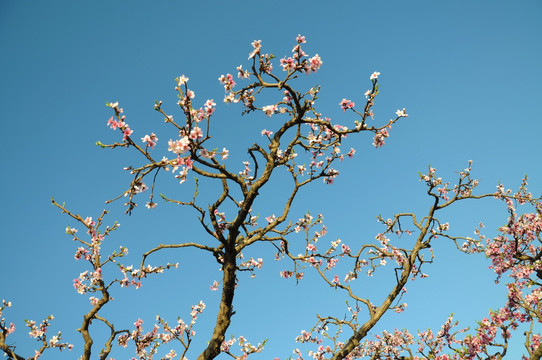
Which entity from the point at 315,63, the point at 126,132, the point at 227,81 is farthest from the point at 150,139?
the point at 315,63

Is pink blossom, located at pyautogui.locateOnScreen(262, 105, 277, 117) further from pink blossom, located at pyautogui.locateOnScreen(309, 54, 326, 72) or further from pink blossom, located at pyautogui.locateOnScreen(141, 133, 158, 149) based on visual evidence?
pink blossom, located at pyautogui.locateOnScreen(141, 133, 158, 149)

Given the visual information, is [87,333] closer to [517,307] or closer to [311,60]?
[311,60]

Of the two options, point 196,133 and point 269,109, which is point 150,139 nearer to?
point 196,133

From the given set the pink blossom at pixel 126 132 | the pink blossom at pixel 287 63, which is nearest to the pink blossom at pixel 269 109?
the pink blossom at pixel 287 63

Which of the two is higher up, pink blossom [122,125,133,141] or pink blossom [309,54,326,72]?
pink blossom [309,54,326,72]

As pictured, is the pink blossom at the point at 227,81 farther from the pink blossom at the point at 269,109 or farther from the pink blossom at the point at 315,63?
the pink blossom at the point at 315,63

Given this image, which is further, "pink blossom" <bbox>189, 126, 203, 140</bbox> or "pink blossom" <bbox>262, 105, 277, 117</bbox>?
"pink blossom" <bbox>262, 105, 277, 117</bbox>

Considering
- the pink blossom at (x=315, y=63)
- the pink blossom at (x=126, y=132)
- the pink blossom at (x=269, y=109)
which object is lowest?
the pink blossom at (x=126, y=132)

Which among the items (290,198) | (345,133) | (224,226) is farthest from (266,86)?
(224,226)

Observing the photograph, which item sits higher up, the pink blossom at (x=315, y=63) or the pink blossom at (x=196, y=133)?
the pink blossom at (x=315, y=63)

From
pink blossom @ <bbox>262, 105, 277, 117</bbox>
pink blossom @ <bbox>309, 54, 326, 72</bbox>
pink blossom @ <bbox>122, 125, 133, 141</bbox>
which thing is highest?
pink blossom @ <bbox>309, 54, 326, 72</bbox>

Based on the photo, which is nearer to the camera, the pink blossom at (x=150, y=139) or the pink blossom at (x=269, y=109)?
the pink blossom at (x=150, y=139)

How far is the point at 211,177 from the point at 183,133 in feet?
3.46

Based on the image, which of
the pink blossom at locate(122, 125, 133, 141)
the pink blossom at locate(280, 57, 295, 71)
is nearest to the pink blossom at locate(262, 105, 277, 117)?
the pink blossom at locate(280, 57, 295, 71)
